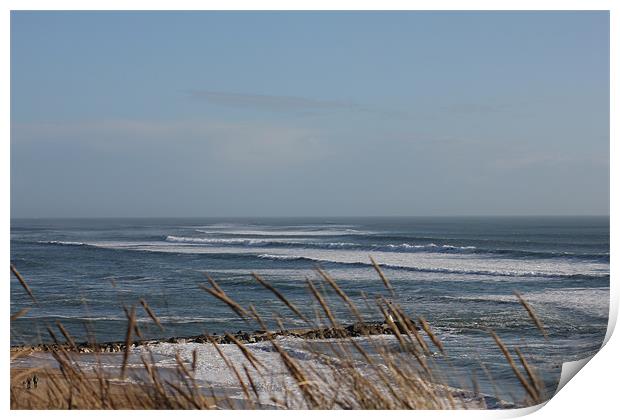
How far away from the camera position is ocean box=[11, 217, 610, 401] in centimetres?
736

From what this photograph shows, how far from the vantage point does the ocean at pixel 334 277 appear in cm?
736

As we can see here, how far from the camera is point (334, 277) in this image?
11.7m

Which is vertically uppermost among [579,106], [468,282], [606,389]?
[579,106]

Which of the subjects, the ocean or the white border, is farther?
the ocean

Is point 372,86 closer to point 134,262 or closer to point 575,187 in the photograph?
point 575,187

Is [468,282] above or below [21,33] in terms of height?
below

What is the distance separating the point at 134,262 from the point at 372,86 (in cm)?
821

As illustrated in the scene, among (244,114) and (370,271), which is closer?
(244,114)

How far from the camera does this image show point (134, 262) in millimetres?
12828
